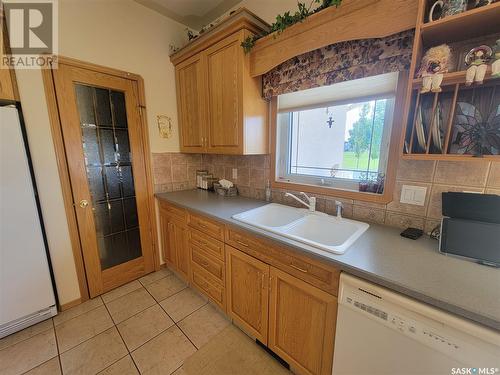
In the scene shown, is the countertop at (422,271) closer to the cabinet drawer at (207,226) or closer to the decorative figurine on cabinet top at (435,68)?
the cabinet drawer at (207,226)

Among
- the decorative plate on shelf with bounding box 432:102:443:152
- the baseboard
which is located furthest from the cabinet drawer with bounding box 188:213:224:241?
the decorative plate on shelf with bounding box 432:102:443:152

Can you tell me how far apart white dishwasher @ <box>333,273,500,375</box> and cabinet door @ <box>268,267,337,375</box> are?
0.20ft

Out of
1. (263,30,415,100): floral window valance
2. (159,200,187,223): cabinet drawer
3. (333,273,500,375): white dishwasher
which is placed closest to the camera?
(333,273,500,375): white dishwasher

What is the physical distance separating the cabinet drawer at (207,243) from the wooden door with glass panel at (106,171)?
749 mm

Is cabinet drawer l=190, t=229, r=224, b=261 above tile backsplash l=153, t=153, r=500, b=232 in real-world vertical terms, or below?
below

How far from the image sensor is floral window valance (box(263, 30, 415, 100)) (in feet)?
3.63

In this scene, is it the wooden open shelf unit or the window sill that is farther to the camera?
the window sill

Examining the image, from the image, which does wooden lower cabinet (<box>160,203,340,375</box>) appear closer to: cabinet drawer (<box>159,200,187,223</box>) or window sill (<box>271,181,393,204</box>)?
cabinet drawer (<box>159,200,187,223</box>)

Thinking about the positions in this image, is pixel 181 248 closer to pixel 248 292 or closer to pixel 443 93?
pixel 248 292

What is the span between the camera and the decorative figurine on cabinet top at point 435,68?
0.90 metres

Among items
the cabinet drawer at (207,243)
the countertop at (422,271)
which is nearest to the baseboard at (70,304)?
the cabinet drawer at (207,243)

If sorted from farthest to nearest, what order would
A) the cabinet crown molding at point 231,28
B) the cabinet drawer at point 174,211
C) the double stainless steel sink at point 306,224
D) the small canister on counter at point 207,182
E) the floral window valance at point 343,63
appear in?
the small canister on counter at point 207,182, the cabinet drawer at point 174,211, the cabinet crown molding at point 231,28, the double stainless steel sink at point 306,224, the floral window valance at point 343,63

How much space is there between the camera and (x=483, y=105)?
38.0 inches

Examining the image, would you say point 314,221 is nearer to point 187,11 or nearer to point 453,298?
point 453,298
